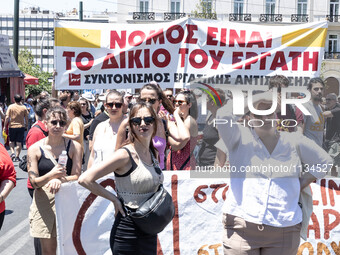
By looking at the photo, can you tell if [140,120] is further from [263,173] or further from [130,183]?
[263,173]

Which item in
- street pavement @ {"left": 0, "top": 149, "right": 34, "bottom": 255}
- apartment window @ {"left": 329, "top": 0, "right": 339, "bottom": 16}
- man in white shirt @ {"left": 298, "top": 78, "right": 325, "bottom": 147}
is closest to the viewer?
man in white shirt @ {"left": 298, "top": 78, "right": 325, "bottom": 147}

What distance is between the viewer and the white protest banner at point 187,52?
22.0ft

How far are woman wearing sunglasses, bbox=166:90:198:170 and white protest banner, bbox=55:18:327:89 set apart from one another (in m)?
0.44

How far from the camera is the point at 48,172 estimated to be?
5.10m

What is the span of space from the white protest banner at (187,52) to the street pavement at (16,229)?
1965mm

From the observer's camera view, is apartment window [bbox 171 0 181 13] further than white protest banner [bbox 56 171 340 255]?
Yes

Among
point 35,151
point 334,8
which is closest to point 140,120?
point 35,151

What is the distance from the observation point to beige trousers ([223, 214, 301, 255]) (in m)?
3.84

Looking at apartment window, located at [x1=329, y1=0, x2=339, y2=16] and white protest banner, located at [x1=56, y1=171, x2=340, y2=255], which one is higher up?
apartment window, located at [x1=329, y1=0, x2=339, y2=16]

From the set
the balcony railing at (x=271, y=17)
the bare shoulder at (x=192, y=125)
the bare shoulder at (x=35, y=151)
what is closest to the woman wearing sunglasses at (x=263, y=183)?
the bare shoulder at (x=35, y=151)

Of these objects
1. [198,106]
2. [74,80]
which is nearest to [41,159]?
[74,80]

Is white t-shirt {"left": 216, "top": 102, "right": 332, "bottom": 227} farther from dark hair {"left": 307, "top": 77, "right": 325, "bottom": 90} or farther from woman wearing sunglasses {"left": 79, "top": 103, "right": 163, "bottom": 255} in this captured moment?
dark hair {"left": 307, "top": 77, "right": 325, "bottom": 90}

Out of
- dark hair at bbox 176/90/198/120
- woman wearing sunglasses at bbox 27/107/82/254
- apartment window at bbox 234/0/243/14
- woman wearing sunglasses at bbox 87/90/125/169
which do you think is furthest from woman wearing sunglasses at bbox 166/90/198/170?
apartment window at bbox 234/0/243/14

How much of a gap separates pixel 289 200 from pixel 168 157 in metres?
2.55
